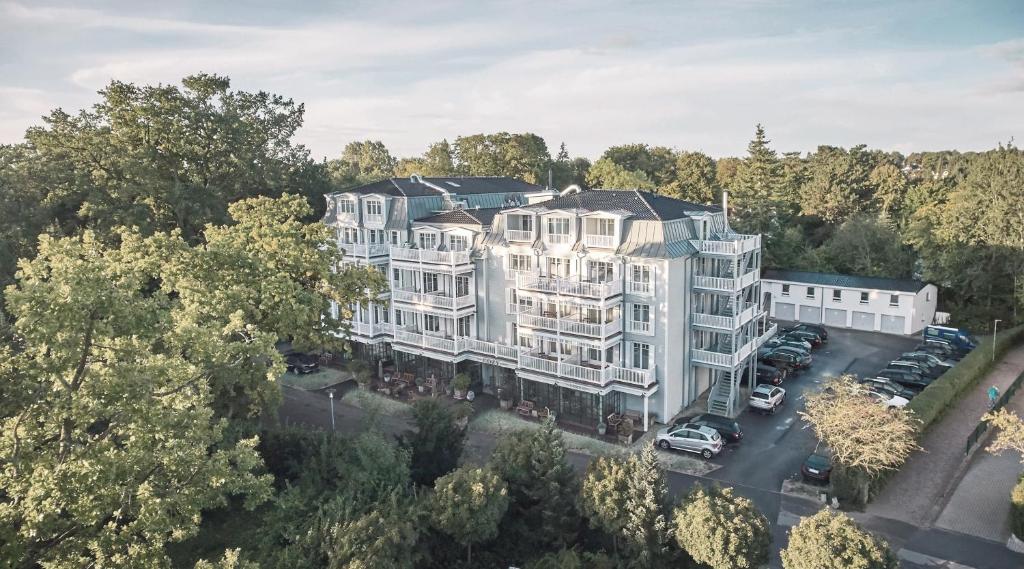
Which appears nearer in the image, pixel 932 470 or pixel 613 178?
pixel 932 470

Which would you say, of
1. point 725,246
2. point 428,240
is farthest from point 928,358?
point 428,240

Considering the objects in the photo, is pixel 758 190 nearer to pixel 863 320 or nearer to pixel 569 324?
pixel 863 320

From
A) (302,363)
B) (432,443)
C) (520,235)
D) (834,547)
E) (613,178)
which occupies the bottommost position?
(302,363)

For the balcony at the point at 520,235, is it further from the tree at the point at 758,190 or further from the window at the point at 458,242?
the tree at the point at 758,190

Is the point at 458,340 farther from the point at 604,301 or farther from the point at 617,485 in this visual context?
the point at 617,485

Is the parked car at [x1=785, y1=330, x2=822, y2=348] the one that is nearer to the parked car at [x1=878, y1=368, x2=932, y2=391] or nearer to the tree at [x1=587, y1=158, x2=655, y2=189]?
the parked car at [x1=878, y1=368, x2=932, y2=391]

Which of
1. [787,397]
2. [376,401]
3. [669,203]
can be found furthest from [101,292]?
[787,397]
